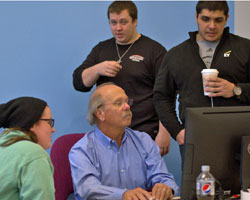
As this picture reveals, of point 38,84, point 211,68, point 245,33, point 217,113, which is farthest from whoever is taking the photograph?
point 245,33

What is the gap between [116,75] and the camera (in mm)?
3107

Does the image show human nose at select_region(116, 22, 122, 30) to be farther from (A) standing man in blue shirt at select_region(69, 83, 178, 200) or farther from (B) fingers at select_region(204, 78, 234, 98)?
(B) fingers at select_region(204, 78, 234, 98)

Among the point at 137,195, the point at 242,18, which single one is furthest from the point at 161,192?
the point at 242,18

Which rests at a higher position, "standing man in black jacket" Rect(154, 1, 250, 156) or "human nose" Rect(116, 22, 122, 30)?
"human nose" Rect(116, 22, 122, 30)

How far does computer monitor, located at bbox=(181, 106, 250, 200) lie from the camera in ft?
5.52

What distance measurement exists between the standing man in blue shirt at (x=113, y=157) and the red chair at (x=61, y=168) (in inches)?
8.4

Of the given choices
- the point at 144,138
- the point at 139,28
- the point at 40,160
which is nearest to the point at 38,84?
the point at 139,28

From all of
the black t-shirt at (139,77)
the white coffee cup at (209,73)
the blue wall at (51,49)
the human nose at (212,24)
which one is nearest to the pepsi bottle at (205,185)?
the white coffee cup at (209,73)

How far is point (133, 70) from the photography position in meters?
3.11

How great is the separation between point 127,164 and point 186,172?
80cm

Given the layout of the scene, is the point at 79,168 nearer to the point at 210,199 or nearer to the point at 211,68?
the point at 210,199

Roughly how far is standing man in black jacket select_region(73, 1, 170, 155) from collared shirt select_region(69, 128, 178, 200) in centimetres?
52

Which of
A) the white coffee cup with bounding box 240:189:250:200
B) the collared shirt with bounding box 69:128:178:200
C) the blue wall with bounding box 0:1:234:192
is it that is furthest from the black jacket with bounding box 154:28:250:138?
the white coffee cup with bounding box 240:189:250:200

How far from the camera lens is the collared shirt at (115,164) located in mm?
2285
